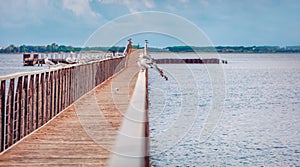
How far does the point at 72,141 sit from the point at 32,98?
1.30 meters

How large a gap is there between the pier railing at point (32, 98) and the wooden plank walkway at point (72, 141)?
5.9 inches

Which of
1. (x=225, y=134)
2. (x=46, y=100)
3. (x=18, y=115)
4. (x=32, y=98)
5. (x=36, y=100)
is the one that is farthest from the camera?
(x=225, y=134)

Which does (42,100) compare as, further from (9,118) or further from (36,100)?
(9,118)

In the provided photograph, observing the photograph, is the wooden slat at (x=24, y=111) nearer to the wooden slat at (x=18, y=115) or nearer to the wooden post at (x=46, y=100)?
the wooden slat at (x=18, y=115)

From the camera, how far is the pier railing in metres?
7.43

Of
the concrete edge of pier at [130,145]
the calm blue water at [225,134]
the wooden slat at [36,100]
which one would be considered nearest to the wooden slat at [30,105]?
the wooden slat at [36,100]

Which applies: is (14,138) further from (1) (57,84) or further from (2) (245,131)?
(2) (245,131)

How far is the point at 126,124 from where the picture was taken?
19.0 feet

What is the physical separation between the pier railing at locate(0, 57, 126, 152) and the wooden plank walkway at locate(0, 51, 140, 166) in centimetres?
15

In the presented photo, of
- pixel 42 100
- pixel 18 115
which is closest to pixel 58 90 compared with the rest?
pixel 42 100

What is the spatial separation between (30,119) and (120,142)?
4.01 meters

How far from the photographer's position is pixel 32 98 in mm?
8820

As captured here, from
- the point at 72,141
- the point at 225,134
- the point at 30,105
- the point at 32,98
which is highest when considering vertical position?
the point at 32,98

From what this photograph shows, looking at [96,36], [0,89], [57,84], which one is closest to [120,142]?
[0,89]
